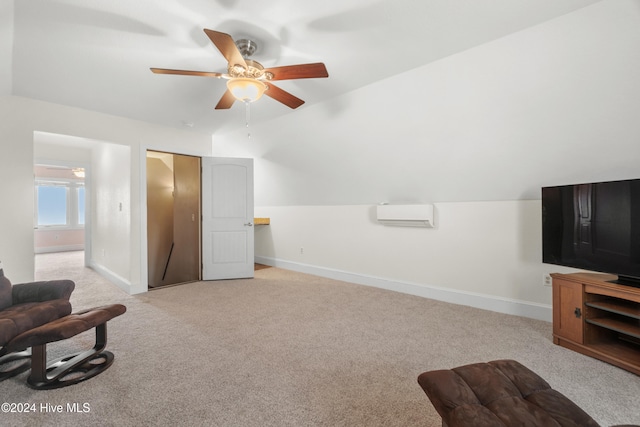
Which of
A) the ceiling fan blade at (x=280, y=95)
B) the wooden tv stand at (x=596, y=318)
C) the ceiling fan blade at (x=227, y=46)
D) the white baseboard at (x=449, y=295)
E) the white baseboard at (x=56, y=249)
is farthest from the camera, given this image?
the white baseboard at (x=56, y=249)

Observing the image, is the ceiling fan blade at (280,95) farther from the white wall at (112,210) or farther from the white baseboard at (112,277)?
the white baseboard at (112,277)

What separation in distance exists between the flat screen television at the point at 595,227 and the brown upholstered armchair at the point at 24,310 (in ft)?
13.5

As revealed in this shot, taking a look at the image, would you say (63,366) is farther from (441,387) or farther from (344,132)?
(344,132)

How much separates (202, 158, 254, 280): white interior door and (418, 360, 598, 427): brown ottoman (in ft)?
12.9

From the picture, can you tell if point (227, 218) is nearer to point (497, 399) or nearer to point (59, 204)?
point (497, 399)

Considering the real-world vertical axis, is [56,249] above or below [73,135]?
below

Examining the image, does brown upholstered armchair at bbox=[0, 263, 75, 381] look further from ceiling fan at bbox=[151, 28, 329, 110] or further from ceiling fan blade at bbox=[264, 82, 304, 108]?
ceiling fan blade at bbox=[264, 82, 304, 108]

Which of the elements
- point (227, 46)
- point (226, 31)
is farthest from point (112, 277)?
point (227, 46)

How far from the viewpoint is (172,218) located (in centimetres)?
568

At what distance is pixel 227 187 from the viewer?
15.5ft

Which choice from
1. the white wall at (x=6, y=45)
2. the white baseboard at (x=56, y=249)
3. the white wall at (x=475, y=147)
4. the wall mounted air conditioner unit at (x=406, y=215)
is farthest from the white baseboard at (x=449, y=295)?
the white baseboard at (x=56, y=249)

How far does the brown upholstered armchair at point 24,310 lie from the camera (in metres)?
1.79

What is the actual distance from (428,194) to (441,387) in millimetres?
2706

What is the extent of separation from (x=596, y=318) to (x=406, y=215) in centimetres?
197
